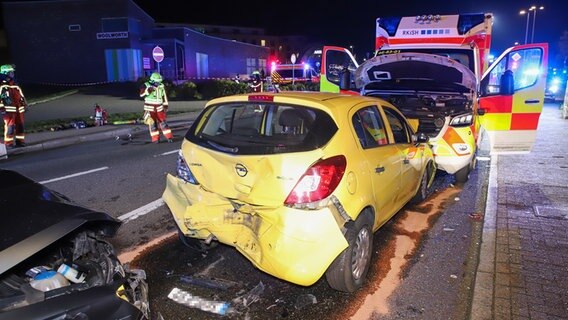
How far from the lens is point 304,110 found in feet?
12.4

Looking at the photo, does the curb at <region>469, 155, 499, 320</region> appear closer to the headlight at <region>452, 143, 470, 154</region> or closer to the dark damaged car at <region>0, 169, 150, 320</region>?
the headlight at <region>452, 143, 470, 154</region>

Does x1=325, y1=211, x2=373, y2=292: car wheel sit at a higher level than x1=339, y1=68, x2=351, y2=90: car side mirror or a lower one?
lower

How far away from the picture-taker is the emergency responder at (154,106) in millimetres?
11008

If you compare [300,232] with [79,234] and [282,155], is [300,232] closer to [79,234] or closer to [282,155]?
[282,155]

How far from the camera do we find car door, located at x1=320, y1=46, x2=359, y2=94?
9844 mm

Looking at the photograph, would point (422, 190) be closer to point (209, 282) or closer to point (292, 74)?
point (209, 282)

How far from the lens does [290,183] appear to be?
10.8 ft

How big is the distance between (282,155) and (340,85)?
6.55m

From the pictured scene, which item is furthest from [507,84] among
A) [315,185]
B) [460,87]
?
[315,185]

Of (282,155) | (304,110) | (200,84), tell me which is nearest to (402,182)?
(304,110)

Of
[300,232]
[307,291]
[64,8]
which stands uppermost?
[64,8]

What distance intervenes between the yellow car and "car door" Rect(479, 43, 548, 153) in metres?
4.61

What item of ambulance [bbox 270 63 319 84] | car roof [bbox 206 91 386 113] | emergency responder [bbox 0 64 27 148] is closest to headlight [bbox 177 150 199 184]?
car roof [bbox 206 91 386 113]

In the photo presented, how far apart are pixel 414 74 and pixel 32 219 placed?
7345 mm
